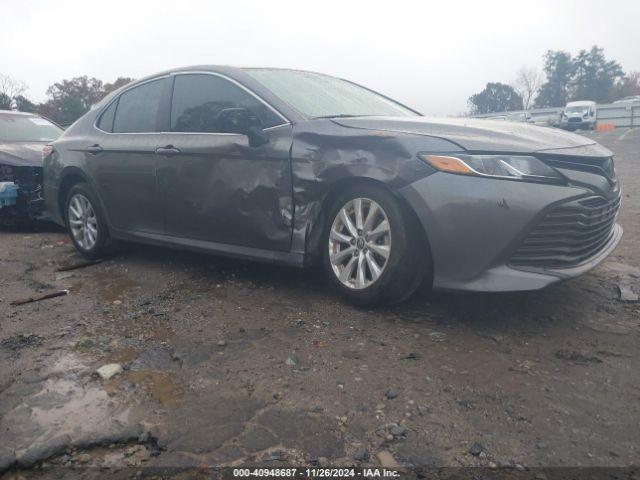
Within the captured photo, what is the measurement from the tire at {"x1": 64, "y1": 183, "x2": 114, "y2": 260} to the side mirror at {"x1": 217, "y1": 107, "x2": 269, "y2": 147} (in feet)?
6.58

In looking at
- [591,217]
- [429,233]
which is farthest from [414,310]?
[591,217]

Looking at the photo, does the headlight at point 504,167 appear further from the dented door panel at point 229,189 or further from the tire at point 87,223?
the tire at point 87,223

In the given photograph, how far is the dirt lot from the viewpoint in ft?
7.61

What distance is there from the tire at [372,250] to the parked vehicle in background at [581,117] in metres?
34.0

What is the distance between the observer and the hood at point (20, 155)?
7.04 meters

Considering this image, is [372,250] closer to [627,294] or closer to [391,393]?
[391,393]

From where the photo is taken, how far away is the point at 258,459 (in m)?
2.25

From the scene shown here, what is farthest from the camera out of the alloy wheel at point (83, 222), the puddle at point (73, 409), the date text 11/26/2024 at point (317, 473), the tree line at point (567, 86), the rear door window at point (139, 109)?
the tree line at point (567, 86)

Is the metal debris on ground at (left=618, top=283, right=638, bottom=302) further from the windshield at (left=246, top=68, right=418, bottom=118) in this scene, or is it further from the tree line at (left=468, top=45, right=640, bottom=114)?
the tree line at (left=468, top=45, right=640, bottom=114)

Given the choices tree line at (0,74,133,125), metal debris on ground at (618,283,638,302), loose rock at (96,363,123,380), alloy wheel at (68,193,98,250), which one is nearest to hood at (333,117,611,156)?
metal debris on ground at (618,283,638,302)

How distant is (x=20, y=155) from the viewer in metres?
7.12

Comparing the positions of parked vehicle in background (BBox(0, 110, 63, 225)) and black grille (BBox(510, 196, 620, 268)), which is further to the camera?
parked vehicle in background (BBox(0, 110, 63, 225))

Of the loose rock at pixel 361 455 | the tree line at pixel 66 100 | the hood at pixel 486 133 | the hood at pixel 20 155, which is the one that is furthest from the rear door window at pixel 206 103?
the tree line at pixel 66 100

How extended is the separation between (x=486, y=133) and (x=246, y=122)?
159 cm
